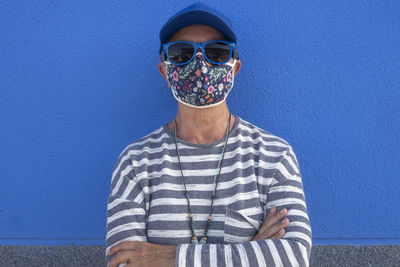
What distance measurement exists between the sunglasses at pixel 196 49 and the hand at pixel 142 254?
1.02 m

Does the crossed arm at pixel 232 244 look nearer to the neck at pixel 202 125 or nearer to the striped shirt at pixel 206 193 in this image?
the striped shirt at pixel 206 193

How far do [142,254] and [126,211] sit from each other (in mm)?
246

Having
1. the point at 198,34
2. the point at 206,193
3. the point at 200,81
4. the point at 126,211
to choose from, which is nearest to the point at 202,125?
the point at 200,81

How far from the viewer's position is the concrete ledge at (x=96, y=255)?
2426 millimetres

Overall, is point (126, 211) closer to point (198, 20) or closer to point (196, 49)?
point (196, 49)

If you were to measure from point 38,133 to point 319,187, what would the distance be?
2293mm

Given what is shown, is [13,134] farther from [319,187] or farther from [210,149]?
[319,187]

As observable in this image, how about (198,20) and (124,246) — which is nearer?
(124,246)

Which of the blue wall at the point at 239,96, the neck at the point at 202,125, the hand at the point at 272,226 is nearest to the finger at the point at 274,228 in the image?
the hand at the point at 272,226

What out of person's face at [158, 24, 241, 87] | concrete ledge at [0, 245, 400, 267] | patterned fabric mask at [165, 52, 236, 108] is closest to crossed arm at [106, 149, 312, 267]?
patterned fabric mask at [165, 52, 236, 108]

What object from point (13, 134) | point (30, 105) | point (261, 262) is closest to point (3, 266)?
point (13, 134)

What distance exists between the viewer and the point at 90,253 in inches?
99.3

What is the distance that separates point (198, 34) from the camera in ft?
5.92

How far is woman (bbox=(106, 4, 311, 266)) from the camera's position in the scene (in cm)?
162
